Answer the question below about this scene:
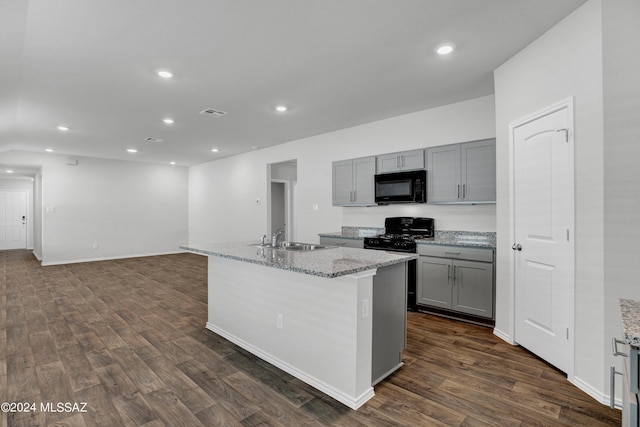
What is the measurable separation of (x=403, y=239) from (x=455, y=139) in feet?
4.69

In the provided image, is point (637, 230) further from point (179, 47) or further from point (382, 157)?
point (179, 47)

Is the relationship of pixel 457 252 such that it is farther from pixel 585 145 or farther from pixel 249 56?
pixel 249 56

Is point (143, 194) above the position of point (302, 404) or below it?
above

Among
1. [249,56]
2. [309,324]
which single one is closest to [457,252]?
[309,324]

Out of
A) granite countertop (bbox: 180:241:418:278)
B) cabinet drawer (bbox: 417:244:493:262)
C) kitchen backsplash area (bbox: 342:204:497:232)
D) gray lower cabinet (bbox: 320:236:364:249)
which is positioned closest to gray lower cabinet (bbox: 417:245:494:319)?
cabinet drawer (bbox: 417:244:493:262)

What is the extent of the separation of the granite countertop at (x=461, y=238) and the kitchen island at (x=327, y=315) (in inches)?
52.3

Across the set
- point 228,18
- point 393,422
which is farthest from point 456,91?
point 393,422

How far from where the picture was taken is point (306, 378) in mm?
2328

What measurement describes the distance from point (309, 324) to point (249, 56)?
2.31 meters

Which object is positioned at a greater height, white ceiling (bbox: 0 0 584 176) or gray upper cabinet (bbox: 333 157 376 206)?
white ceiling (bbox: 0 0 584 176)

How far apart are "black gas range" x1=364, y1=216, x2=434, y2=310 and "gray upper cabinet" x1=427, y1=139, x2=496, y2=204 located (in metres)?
0.44

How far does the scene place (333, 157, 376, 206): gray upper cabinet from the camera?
15.7ft

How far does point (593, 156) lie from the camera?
2092 millimetres

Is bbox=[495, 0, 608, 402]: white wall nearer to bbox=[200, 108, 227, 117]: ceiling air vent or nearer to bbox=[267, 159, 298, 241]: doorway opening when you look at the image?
bbox=[200, 108, 227, 117]: ceiling air vent
